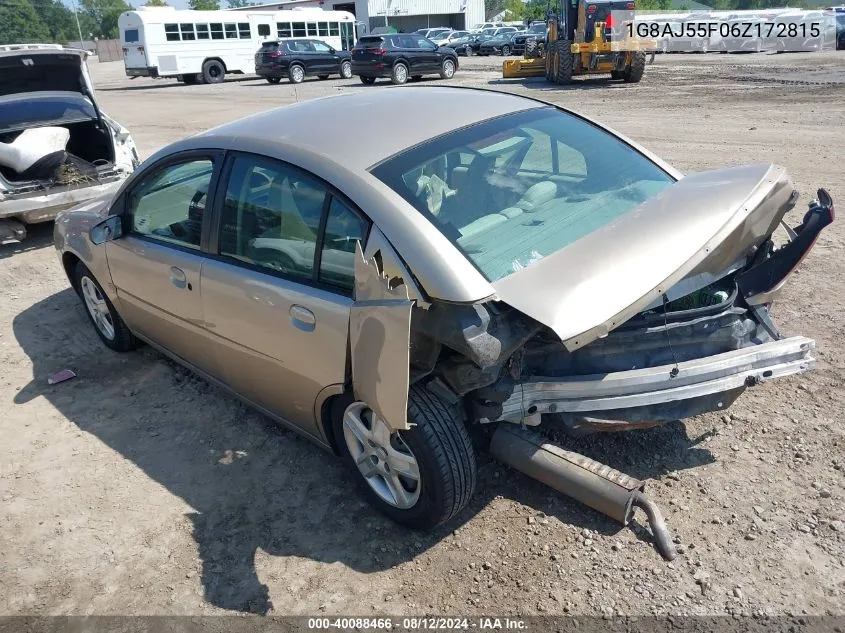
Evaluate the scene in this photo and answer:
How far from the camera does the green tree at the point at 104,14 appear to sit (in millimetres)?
101625

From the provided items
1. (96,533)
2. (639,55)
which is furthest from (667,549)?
(639,55)

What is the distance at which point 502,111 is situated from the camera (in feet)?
11.6

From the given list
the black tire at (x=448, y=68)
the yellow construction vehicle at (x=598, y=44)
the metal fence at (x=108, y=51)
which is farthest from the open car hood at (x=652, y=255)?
the metal fence at (x=108, y=51)

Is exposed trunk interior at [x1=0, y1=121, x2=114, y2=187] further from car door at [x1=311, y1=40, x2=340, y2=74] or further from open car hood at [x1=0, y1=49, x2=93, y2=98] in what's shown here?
car door at [x1=311, y1=40, x2=340, y2=74]

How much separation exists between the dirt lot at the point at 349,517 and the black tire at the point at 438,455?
0.75ft

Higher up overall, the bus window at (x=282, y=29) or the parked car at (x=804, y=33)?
the bus window at (x=282, y=29)

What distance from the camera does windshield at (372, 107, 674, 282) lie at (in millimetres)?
2881

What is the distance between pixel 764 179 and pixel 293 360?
240 cm

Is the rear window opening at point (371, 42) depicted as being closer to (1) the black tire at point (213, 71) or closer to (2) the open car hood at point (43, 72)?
(1) the black tire at point (213, 71)

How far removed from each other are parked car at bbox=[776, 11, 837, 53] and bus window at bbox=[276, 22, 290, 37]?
20998mm

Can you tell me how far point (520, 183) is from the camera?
3338 mm

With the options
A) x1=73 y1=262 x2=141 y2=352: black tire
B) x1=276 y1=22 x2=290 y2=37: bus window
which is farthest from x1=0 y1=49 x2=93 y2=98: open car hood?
x1=276 y1=22 x2=290 y2=37: bus window

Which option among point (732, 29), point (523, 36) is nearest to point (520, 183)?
point (732, 29)

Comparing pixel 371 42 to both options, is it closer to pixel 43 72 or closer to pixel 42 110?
pixel 43 72
